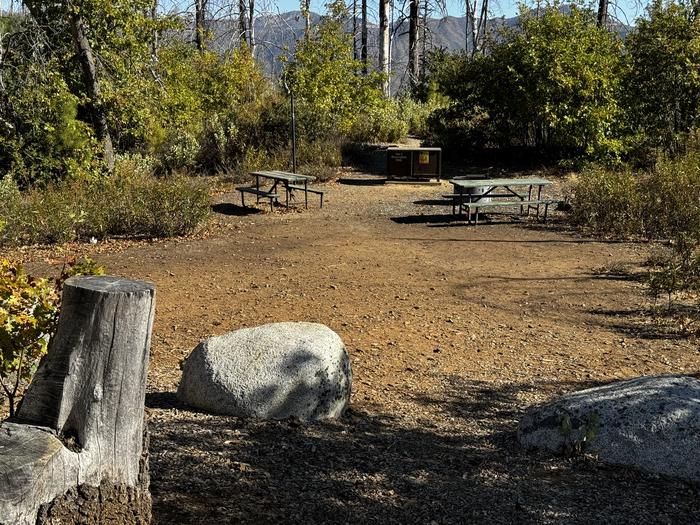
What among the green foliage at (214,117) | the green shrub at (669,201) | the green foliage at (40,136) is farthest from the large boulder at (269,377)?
the green foliage at (214,117)

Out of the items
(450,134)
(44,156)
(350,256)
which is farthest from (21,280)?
(450,134)

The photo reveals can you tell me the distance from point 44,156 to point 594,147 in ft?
37.9

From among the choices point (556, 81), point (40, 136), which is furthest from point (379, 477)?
point (556, 81)

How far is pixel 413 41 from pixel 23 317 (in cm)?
3066

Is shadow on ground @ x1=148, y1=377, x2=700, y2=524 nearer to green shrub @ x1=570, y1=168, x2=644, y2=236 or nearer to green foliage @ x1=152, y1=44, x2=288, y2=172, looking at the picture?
green shrub @ x1=570, y1=168, x2=644, y2=236

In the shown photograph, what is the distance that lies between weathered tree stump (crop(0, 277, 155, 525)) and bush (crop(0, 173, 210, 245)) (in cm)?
850

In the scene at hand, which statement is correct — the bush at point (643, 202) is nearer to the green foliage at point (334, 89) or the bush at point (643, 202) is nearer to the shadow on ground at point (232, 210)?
the shadow on ground at point (232, 210)

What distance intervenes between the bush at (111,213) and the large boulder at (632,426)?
7.88 m

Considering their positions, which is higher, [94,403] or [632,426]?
[94,403]

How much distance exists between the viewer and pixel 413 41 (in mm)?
32219

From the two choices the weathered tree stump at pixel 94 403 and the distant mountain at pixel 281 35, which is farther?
the distant mountain at pixel 281 35

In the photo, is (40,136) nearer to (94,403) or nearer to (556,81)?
(556,81)

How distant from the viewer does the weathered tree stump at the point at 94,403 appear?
8.16 ft

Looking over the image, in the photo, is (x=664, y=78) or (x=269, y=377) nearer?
(x=269, y=377)
